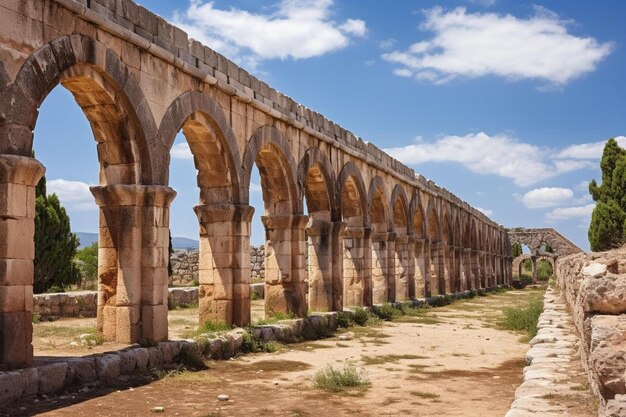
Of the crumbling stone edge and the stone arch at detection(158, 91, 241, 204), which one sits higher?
the stone arch at detection(158, 91, 241, 204)

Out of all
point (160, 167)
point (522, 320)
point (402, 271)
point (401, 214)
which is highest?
point (401, 214)

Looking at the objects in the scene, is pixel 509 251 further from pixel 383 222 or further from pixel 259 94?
pixel 259 94

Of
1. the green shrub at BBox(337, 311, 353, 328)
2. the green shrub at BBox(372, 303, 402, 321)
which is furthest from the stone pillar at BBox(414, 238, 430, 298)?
the green shrub at BBox(337, 311, 353, 328)

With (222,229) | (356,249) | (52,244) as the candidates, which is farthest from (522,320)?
(52,244)

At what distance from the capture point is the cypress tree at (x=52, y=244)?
20344 mm

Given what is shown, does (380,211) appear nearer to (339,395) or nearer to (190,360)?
(190,360)

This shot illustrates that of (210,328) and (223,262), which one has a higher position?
(223,262)

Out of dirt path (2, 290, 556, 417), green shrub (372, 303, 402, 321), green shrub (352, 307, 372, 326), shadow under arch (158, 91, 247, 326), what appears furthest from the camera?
green shrub (372, 303, 402, 321)

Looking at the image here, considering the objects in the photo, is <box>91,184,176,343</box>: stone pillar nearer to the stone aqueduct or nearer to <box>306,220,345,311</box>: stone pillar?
the stone aqueduct

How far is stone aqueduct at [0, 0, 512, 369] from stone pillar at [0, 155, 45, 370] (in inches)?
0.5

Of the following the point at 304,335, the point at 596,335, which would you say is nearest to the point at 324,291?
the point at 304,335

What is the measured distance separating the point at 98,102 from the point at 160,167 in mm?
1177

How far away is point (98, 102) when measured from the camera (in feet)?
27.6

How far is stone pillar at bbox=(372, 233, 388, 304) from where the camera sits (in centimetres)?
1889
